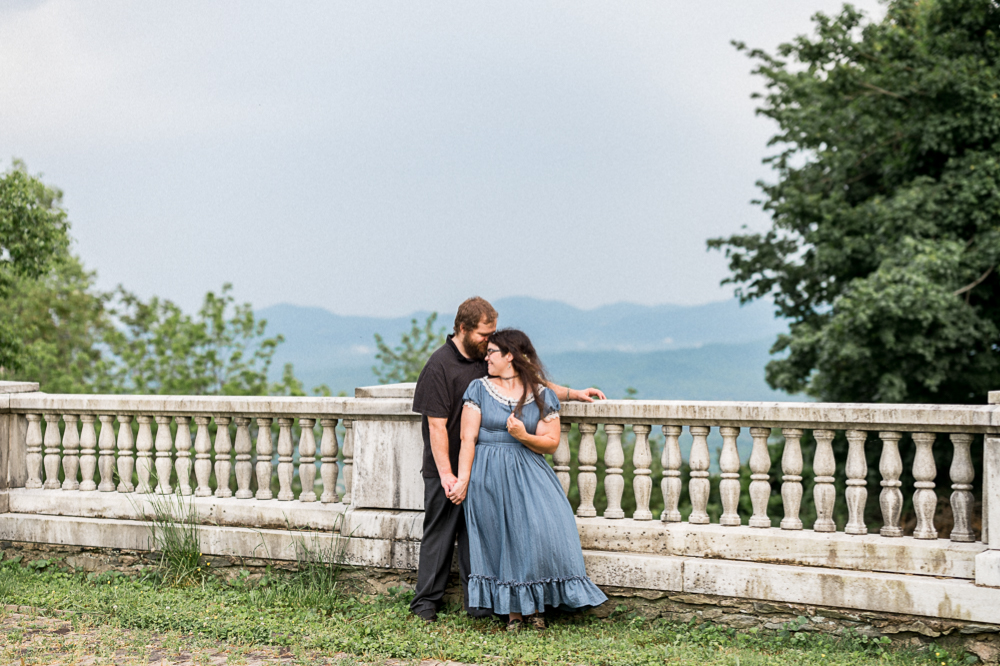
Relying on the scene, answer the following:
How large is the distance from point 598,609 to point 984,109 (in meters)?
11.1

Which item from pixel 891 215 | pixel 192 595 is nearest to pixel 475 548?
pixel 192 595

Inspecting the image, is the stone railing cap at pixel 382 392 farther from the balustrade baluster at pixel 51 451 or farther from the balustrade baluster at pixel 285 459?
the balustrade baluster at pixel 51 451

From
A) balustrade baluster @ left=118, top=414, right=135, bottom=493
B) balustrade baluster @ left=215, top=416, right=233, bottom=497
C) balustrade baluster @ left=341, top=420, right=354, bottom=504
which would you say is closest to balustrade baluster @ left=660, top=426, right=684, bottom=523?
balustrade baluster @ left=341, top=420, right=354, bottom=504

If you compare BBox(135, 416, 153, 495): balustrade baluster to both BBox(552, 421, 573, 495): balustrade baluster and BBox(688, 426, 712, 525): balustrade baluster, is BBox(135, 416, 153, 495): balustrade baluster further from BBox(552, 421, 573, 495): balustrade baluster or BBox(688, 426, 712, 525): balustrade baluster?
BBox(688, 426, 712, 525): balustrade baluster

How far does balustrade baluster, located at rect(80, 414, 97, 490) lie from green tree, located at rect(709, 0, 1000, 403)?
9891 millimetres

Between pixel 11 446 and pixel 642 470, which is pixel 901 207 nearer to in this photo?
pixel 642 470

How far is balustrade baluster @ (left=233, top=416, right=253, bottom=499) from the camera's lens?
6.48 meters

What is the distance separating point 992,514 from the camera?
4.86 m

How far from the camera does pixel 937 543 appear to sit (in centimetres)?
506

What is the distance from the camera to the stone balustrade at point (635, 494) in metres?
5.04

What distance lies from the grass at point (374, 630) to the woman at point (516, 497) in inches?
9.9

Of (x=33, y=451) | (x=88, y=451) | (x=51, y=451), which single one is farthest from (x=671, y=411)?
(x=33, y=451)

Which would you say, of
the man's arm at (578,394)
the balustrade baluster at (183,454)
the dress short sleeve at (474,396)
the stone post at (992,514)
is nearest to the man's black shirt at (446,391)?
the dress short sleeve at (474,396)

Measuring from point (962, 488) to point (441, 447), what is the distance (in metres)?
2.96
